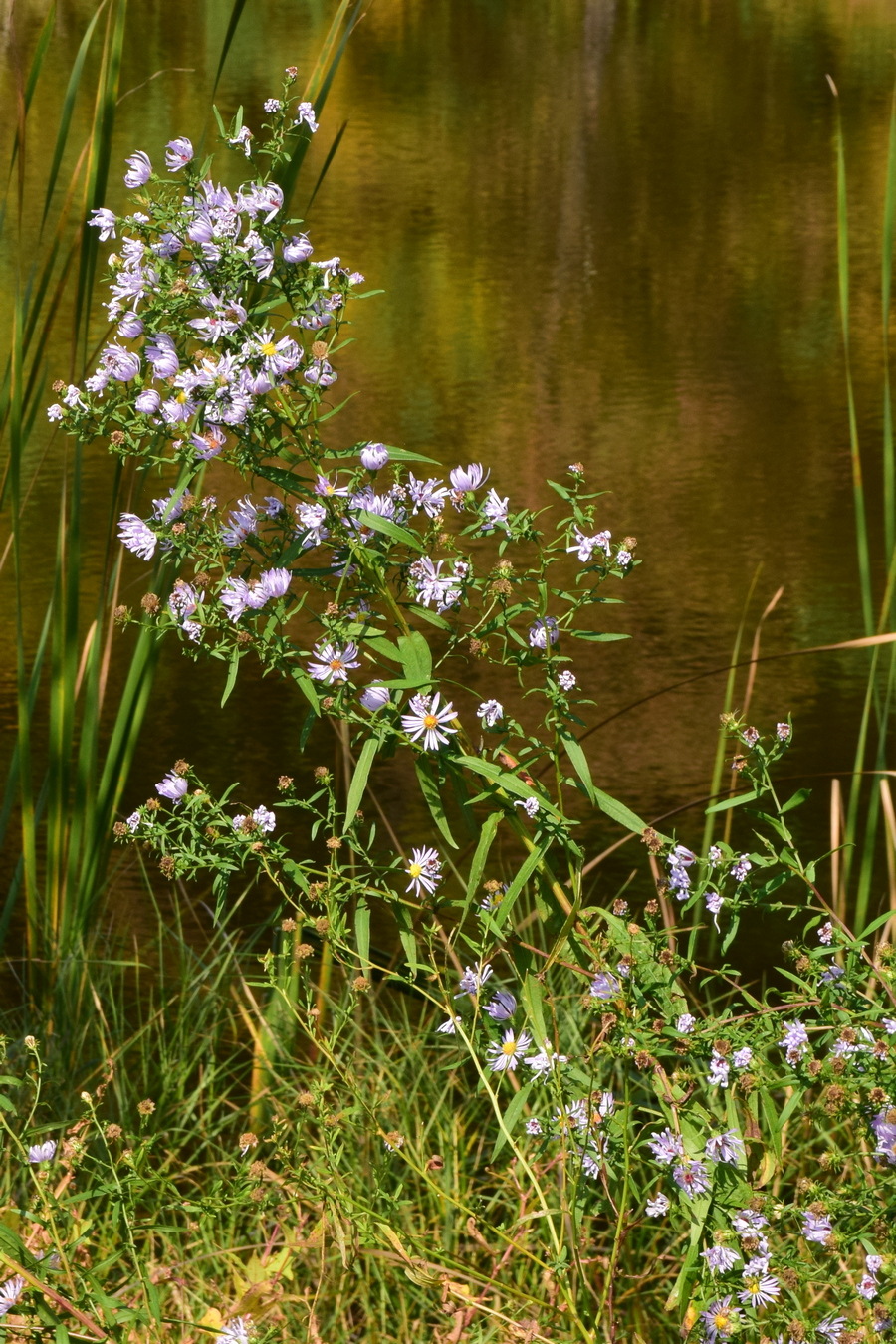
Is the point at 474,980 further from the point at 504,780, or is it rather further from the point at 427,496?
the point at 427,496

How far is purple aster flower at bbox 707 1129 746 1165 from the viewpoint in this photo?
94 cm

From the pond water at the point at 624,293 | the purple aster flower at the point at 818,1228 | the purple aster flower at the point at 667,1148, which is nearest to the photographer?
the purple aster flower at the point at 818,1228

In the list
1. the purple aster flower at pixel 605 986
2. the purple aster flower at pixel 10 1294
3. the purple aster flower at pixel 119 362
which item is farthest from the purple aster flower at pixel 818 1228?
the purple aster flower at pixel 119 362

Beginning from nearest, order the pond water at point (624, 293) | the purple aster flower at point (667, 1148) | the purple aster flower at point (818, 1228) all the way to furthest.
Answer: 1. the purple aster flower at point (818, 1228)
2. the purple aster flower at point (667, 1148)
3. the pond water at point (624, 293)

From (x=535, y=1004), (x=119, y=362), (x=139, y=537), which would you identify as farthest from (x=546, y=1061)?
(x=119, y=362)

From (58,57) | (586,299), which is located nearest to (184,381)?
(586,299)

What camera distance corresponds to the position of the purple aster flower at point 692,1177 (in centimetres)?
93

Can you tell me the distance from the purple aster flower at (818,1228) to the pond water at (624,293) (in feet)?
5.33

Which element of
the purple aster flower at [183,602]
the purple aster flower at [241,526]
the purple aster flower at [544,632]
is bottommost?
the purple aster flower at [544,632]

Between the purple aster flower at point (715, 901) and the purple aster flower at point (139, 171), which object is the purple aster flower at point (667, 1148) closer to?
the purple aster flower at point (715, 901)

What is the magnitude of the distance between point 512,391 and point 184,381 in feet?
11.2

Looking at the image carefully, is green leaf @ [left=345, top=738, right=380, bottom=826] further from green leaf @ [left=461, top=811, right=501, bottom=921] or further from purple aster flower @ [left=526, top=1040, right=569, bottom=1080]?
purple aster flower @ [left=526, top=1040, right=569, bottom=1080]

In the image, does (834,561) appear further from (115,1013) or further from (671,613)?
(115,1013)

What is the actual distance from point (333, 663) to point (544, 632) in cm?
15
